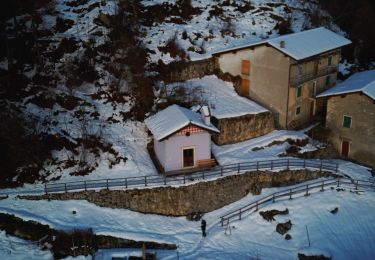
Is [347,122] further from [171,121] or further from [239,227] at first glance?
[171,121]

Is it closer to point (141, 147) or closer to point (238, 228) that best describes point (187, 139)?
point (141, 147)

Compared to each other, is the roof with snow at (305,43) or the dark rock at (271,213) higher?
the roof with snow at (305,43)

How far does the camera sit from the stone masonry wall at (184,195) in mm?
32688

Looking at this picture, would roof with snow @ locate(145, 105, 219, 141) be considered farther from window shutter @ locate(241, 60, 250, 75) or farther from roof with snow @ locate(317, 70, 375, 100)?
roof with snow @ locate(317, 70, 375, 100)

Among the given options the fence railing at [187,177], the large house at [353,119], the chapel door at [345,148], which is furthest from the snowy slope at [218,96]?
the chapel door at [345,148]

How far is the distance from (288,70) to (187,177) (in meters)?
14.0

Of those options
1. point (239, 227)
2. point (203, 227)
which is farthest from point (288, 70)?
point (203, 227)

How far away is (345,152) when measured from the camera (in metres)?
40.7

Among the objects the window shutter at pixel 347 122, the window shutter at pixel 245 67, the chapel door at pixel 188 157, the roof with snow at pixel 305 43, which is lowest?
the chapel door at pixel 188 157

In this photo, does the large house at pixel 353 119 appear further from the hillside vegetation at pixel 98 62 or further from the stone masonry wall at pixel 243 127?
the hillside vegetation at pixel 98 62

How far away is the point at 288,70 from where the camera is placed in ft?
132

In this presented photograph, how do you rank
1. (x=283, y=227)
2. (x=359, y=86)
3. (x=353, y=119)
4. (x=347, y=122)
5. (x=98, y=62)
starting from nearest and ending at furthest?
(x=283, y=227) → (x=359, y=86) → (x=353, y=119) → (x=347, y=122) → (x=98, y=62)

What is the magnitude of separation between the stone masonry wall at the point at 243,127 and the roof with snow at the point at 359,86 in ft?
18.3

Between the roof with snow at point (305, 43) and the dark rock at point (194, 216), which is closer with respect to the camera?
the dark rock at point (194, 216)
